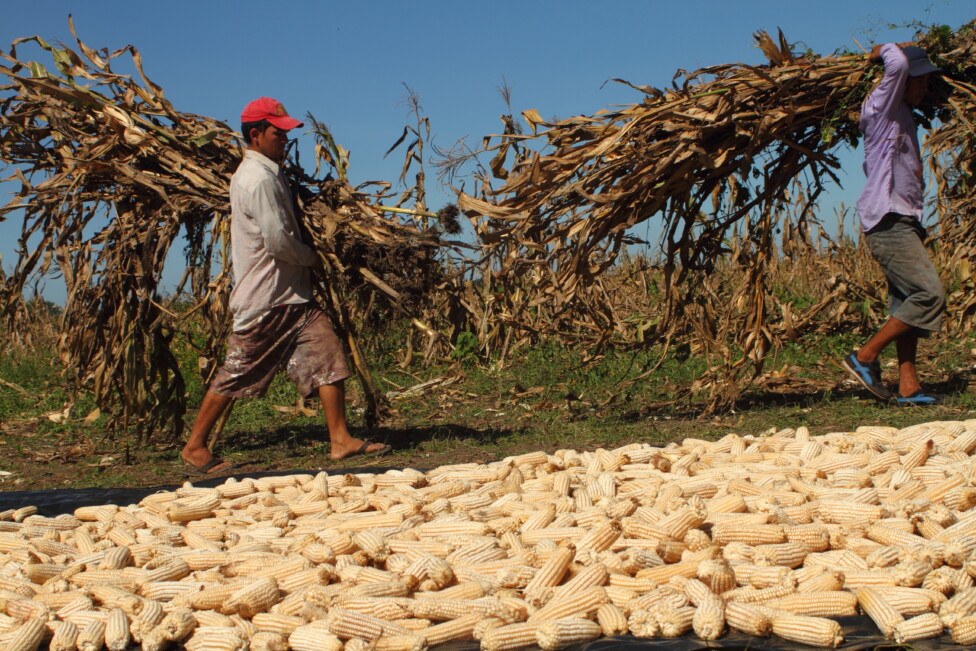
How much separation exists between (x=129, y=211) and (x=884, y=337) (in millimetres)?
4836

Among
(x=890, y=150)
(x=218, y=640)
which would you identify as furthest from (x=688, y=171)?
(x=218, y=640)

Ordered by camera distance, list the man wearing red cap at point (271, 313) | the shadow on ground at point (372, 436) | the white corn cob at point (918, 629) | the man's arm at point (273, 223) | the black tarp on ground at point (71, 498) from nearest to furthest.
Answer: the white corn cob at point (918, 629), the black tarp on ground at point (71, 498), the man's arm at point (273, 223), the man wearing red cap at point (271, 313), the shadow on ground at point (372, 436)

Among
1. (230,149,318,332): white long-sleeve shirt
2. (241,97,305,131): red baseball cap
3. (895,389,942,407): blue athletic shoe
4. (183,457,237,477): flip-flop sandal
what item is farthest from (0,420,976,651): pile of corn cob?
(241,97,305,131): red baseball cap

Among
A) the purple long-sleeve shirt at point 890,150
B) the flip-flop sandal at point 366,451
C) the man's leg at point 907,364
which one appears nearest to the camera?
the purple long-sleeve shirt at point 890,150

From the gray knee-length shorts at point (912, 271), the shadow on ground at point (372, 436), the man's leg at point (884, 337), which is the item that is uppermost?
the gray knee-length shorts at point (912, 271)

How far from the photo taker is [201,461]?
519 centimetres

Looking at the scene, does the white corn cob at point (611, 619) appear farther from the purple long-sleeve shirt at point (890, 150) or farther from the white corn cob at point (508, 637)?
the purple long-sleeve shirt at point (890, 150)

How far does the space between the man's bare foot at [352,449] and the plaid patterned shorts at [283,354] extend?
1.17 ft

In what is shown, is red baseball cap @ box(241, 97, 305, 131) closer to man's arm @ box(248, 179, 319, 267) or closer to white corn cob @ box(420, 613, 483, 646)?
man's arm @ box(248, 179, 319, 267)

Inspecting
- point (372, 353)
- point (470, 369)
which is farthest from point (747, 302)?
point (372, 353)

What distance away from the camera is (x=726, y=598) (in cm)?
A: 255

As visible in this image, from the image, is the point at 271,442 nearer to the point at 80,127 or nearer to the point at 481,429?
the point at 481,429

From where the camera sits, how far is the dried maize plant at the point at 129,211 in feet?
17.6

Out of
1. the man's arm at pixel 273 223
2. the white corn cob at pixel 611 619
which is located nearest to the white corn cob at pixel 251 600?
the white corn cob at pixel 611 619
